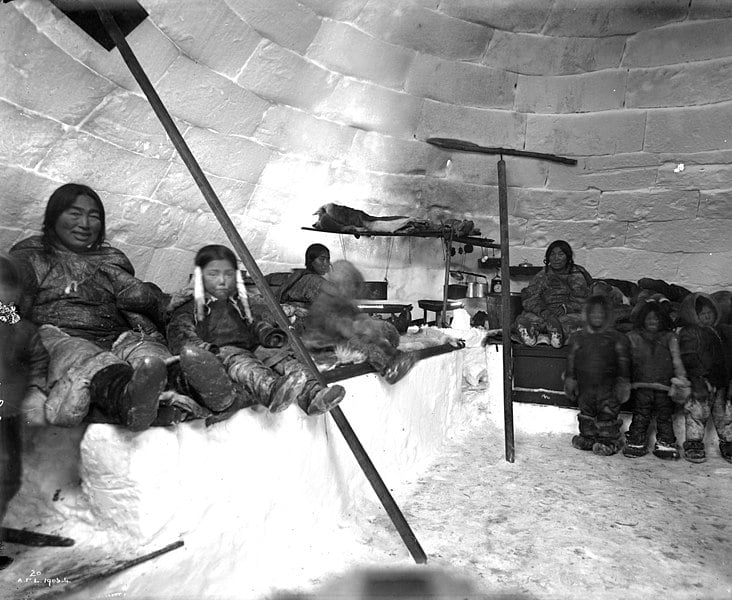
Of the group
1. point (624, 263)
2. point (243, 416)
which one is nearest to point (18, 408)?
point (243, 416)

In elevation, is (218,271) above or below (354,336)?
above

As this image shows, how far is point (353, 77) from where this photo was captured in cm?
408

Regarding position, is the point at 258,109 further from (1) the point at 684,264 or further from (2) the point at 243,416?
(1) the point at 684,264

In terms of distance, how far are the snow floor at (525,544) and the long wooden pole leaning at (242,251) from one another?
219 mm

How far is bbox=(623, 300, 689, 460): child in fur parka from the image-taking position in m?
3.40

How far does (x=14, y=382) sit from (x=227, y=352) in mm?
702

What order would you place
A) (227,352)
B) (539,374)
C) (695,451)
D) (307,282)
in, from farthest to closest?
(539,374) < (307,282) < (695,451) < (227,352)

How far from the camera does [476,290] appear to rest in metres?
5.15

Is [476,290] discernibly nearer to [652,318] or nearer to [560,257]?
[560,257]

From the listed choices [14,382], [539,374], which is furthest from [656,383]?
[14,382]

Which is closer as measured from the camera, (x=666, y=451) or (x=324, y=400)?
(x=324, y=400)

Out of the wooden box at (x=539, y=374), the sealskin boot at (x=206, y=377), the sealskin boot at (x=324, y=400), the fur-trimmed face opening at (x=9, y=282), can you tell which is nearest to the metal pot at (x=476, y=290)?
the wooden box at (x=539, y=374)

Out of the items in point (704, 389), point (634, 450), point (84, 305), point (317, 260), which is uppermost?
point (317, 260)

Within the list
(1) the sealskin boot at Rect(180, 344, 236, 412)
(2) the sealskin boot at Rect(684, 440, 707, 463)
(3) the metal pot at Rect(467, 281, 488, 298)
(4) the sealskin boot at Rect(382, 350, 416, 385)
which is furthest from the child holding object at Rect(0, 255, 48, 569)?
(3) the metal pot at Rect(467, 281, 488, 298)
